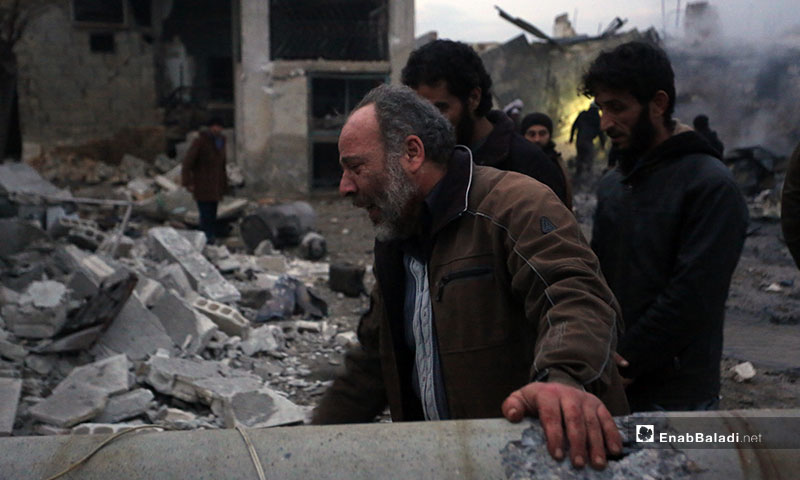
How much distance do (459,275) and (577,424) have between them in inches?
20.8

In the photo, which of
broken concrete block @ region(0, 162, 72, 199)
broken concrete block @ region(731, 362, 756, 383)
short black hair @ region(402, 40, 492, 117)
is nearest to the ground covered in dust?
broken concrete block @ region(731, 362, 756, 383)

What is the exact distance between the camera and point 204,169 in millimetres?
9914

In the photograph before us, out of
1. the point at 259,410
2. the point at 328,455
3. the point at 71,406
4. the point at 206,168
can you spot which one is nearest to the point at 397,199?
the point at 328,455

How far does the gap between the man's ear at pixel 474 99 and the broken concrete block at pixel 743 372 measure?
11.3ft

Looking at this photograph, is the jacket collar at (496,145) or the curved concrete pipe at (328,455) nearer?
the curved concrete pipe at (328,455)

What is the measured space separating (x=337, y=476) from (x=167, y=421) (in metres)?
3.72

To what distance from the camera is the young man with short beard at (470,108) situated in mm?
2768

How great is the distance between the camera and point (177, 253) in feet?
26.4

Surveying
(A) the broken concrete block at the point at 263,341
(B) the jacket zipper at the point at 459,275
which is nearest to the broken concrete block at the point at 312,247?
(A) the broken concrete block at the point at 263,341

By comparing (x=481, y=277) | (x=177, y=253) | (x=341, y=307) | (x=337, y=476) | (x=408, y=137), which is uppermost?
(x=408, y=137)

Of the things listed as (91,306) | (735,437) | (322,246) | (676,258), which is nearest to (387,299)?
(735,437)

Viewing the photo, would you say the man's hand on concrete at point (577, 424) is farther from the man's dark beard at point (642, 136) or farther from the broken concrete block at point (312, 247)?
the broken concrete block at point (312, 247)

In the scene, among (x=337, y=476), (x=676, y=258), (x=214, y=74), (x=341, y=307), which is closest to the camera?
(x=337, y=476)

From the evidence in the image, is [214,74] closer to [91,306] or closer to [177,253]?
[177,253]
